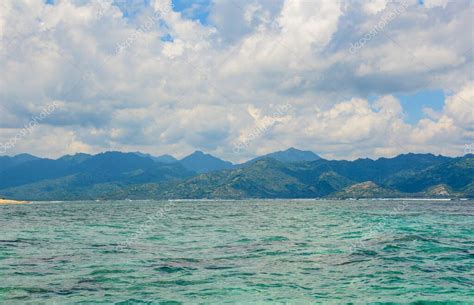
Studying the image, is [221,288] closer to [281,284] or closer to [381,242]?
[281,284]

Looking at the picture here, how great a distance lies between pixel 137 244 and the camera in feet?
169

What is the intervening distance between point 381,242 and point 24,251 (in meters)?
39.0

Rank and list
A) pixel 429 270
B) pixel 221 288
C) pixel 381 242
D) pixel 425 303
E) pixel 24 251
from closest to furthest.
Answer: pixel 425 303 < pixel 221 288 < pixel 429 270 < pixel 24 251 < pixel 381 242

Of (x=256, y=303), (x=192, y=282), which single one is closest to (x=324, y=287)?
(x=256, y=303)

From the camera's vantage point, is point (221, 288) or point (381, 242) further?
point (381, 242)

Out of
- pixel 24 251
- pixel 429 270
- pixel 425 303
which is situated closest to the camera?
pixel 425 303

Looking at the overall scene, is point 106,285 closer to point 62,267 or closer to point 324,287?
point 62,267

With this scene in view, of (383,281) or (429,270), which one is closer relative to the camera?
(383,281)

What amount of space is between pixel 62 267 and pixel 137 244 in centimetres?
1595

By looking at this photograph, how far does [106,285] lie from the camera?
1149 inches

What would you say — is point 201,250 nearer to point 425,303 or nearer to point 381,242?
point 381,242

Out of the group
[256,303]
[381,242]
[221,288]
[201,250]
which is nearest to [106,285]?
[221,288]

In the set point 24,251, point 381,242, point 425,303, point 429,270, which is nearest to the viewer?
point 425,303

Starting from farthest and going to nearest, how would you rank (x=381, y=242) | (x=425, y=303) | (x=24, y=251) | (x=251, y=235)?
(x=251, y=235)
(x=381, y=242)
(x=24, y=251)
(x=425, y=303)
